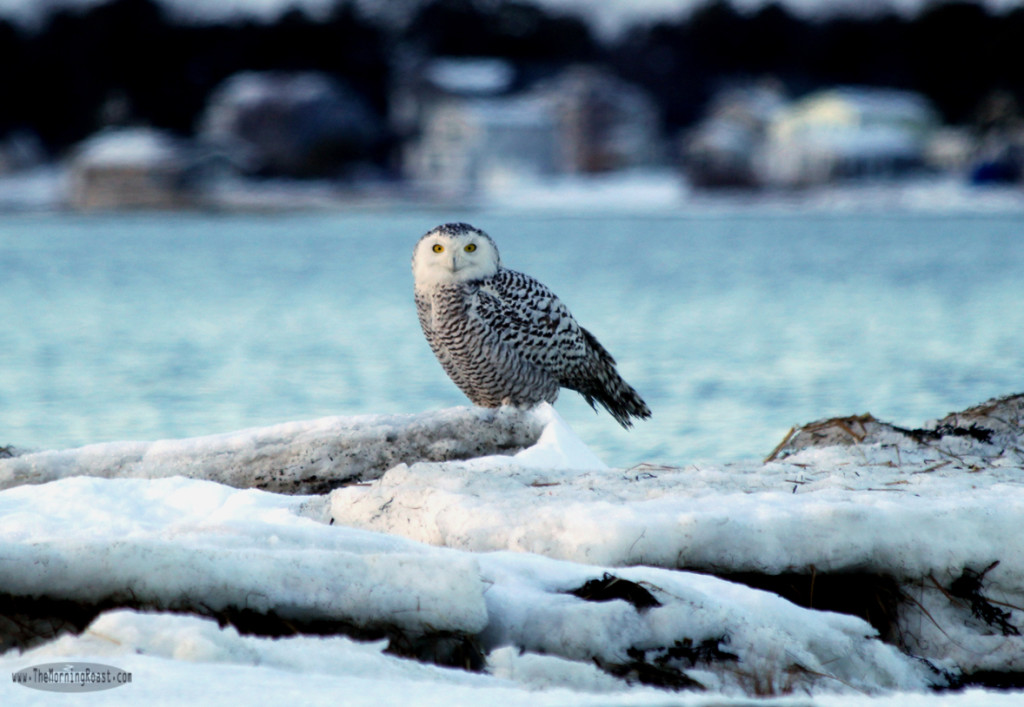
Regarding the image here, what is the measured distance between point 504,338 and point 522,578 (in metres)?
2.83

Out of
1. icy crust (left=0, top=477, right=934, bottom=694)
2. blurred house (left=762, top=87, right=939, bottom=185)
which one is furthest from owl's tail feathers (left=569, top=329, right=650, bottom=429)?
blurred house (left=762, top=87, right=939, bottom=185)

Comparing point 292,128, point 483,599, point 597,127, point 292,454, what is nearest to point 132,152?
point 292,128

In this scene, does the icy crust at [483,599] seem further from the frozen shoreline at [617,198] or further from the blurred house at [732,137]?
the blurred house at [732,137]

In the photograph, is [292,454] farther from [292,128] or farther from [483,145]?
[483,145]

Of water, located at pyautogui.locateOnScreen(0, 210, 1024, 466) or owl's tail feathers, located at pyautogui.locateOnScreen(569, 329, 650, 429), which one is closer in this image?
owl's tail feathers, located at pyautogui.locateOnScreen(569, 329, 650, 429)

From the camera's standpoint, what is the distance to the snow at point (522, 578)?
110 inches

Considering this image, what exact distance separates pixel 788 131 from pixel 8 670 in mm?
70930

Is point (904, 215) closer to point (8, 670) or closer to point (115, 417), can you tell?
point (115, 417)

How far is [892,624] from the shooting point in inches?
139

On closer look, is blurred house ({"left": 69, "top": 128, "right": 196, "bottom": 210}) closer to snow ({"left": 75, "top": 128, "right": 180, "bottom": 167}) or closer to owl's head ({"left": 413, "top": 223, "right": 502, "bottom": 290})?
snow ({"left": 75, "top": 128, "right": 180, "bottom": 167})

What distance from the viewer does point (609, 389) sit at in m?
6.77

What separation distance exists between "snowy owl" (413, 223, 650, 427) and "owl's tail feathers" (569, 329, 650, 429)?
0.26 meters

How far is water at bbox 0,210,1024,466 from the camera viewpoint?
11.6m

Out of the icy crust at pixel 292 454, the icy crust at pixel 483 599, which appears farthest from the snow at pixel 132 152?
the icy crust at pixel 483 599
